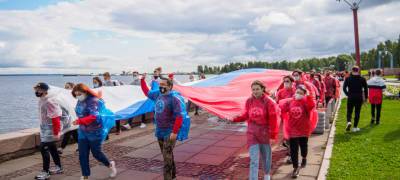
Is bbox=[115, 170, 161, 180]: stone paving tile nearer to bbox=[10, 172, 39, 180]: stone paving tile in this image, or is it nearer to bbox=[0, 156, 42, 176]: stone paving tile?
bbox=[10, 172, 39, 180]: stone paving tile

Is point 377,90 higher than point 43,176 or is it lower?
higher

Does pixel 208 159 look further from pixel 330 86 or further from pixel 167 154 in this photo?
pixel 330 86

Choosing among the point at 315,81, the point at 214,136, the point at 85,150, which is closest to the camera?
the point at 85,150

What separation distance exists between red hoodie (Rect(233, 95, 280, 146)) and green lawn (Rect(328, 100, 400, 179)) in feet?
4.73

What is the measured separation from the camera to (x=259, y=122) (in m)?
4.97

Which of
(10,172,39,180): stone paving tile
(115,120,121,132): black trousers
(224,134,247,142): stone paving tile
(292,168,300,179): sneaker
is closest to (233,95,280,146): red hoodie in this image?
(292,168,300,179): sneaker

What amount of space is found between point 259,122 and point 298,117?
1028 mm

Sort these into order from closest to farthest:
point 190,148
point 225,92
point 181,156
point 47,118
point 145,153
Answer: point 47,118, point 181,156, point 145,153, point 190,148, point 225,92

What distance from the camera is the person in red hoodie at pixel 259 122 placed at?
494 centimetres

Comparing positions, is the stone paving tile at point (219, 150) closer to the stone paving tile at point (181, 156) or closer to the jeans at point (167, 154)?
the stone paving tile at point (181, 156)

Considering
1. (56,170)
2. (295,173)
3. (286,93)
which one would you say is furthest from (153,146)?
(295,173)

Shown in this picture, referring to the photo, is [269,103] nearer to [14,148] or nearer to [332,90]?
[14,148]

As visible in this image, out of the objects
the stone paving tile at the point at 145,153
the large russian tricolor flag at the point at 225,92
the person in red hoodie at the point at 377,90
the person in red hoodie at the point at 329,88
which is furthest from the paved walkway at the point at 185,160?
the person in red hoodie at the point at 329,88

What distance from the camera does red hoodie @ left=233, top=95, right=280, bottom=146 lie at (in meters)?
4.94
